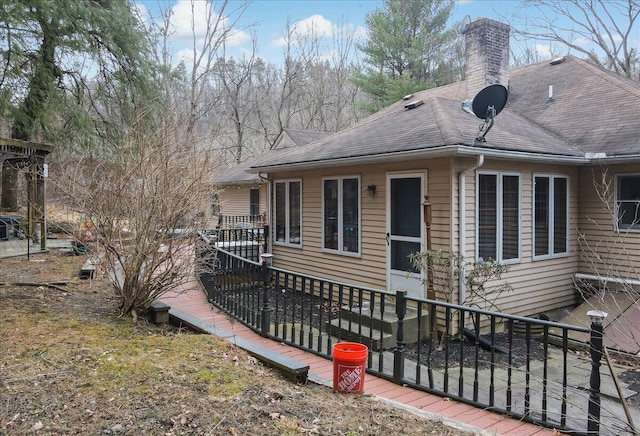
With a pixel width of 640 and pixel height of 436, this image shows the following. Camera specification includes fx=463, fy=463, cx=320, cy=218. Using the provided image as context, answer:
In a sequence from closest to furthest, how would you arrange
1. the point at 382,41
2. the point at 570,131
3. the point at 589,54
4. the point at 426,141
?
the point at 426,141
the point at 570,131
the point at 589,54
the point at 382,41

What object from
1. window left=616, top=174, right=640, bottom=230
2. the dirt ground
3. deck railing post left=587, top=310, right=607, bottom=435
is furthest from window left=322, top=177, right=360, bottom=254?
deck railing post left=587, top=310, right=607, bottom=435

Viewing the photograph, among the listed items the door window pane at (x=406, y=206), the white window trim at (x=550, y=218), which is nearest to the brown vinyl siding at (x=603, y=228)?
the white window trim at (x=550, y=218)

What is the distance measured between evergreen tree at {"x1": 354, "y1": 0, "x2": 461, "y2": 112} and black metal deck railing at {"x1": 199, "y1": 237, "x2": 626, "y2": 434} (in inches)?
705

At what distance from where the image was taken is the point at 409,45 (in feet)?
78.9

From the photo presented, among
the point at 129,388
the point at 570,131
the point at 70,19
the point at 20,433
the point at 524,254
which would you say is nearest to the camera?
the point at 20,433

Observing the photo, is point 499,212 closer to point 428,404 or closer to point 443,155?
point 443,155

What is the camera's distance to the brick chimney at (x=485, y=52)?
9.63 metres

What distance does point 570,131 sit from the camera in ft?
30.0

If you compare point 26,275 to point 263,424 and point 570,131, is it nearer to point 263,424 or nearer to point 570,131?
point 263,424

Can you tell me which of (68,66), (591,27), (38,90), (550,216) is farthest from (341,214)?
(591,27)

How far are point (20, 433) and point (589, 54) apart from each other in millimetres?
24386

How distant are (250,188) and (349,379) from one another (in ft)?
59.6

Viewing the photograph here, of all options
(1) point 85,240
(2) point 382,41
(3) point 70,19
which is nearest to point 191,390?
(1) point 85,240

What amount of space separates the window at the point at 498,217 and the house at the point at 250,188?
1205 cm
